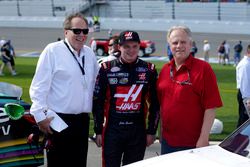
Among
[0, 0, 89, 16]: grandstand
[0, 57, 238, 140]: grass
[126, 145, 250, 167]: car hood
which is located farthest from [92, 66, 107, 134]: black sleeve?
[0, 0, 89, 16]: grandstand

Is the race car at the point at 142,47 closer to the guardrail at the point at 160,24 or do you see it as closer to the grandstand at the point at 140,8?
the guardrail at the point at 160,24

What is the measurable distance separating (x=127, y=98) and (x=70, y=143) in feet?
2.31

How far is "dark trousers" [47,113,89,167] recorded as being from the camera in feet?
16.6

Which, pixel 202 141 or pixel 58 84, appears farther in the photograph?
pixel 58 84

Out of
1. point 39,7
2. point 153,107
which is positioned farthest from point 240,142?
point 39,7

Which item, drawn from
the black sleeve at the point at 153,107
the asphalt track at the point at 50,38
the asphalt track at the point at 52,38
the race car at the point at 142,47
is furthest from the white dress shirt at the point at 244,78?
the asphalt track at the point at 52,38

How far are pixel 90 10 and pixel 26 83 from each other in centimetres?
3380

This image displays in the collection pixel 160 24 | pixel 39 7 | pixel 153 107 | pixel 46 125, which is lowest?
pixel 160 24

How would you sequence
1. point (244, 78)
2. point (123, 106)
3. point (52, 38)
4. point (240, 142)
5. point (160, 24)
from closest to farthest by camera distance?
1. point (240, 142)
2. point (123, 106)
3. point (244, 78)
4. point (52, 38)
5. point (160, 24)

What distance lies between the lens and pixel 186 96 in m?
4.66

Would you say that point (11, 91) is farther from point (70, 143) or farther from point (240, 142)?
point (240, 142)

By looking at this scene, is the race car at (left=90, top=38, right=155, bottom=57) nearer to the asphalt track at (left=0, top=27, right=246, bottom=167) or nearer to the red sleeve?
the asphalt track at (left=0, top=27, right=246, bottom=167)

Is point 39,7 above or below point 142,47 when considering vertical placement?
above

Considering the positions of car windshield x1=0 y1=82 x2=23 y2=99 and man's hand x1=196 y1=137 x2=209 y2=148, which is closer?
man's hand x1=196 y1=137 x2=209 y2=148
